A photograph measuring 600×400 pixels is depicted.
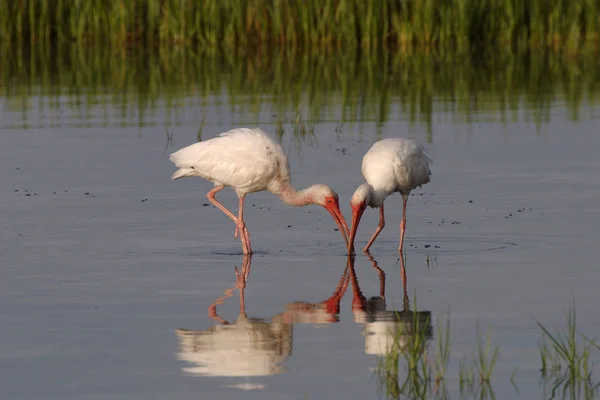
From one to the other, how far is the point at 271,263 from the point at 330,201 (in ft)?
3.53

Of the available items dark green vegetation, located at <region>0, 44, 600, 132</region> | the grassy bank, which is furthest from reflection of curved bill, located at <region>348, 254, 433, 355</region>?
the grassy bank

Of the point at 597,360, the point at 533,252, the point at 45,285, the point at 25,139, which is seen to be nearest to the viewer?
the point at 597,360

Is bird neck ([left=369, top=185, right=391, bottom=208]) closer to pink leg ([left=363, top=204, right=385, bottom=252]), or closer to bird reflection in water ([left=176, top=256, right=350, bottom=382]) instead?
pink leg ([left=363, top=204, right=385, bottom=252])

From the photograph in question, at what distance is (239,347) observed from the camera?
25.4ft

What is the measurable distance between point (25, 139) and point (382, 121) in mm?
4653

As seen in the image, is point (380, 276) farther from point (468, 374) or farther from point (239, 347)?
point (468, 374)

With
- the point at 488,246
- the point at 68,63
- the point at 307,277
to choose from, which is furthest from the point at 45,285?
the point at 68,63

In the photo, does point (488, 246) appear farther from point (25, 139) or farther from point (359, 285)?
point (25, 139)

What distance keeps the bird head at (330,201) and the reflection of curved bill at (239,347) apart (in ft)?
8.29

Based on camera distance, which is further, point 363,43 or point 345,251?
point 363,43

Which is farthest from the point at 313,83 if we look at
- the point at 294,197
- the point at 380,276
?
the point at 380,276

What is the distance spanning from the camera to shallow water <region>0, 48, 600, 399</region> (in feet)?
24.0

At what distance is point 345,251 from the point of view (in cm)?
1084

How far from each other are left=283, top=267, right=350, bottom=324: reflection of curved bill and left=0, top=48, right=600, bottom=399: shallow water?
0.02 meters
